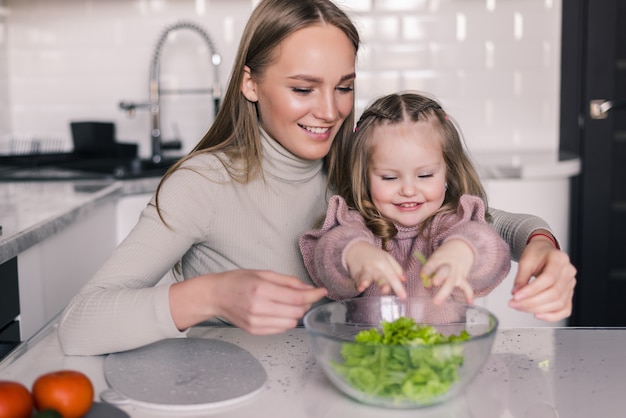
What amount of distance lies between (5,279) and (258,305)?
3.15ft

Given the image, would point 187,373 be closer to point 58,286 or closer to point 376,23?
point 58,286

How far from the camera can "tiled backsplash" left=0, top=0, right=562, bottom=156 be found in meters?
3.17

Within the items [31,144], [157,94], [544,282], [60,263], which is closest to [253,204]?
[544,282]

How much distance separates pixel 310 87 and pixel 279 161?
7.7 inches

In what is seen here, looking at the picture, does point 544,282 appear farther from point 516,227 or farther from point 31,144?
point 31,144

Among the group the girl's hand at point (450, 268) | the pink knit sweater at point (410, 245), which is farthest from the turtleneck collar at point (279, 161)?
the girl's hand at point (450, 268)

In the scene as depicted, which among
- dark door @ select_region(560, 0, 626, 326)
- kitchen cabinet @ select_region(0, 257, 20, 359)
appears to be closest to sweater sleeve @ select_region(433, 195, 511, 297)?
kitchen cabinet @ select_region(0, 257, 20, 359)

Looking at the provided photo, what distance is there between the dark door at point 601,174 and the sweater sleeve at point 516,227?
161 centimetres

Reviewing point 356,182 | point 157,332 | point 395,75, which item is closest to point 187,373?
point 157,332

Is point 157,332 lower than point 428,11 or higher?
lower

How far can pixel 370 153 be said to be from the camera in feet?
4.97

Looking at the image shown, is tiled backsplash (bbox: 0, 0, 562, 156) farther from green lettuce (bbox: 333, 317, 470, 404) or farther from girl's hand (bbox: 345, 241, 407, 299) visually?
green lettuce (bbox: 333, 317, 470, 404)

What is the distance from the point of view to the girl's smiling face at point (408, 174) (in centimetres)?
146

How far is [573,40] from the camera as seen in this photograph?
3.17 m
